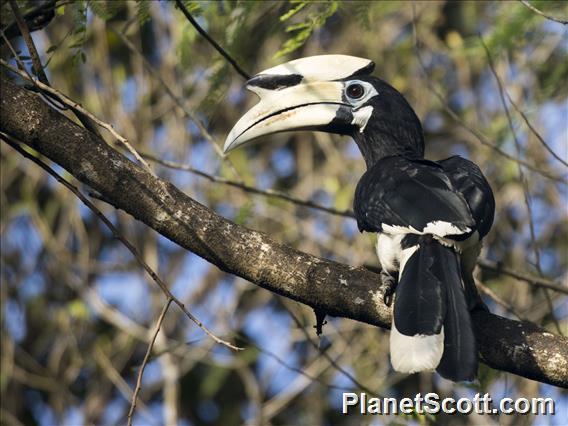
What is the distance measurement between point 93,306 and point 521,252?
109 inches

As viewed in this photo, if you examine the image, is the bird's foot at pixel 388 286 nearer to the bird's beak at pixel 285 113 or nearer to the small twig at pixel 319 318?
the small twig at pixel 319 318

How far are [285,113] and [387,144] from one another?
422 mm

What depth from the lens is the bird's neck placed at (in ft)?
12.8

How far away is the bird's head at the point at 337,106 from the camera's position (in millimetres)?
3803

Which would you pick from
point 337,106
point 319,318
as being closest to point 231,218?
point 337,106

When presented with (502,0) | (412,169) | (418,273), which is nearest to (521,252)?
(502,0)

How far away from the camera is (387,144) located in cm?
391

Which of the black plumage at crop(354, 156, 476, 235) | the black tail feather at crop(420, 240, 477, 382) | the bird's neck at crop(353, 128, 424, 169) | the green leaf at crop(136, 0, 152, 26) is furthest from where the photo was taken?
the bird's neck at crop(353, 128, 424, 169)

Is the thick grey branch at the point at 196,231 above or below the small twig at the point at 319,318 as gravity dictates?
above

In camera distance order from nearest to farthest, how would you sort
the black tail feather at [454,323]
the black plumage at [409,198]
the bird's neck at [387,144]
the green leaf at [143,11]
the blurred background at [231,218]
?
the black tail feather at [454,323]
the black plumage at [409,198]
the green leaf at [143,11]
the bird's neck at [387,144]
the blurred background at [231,218]

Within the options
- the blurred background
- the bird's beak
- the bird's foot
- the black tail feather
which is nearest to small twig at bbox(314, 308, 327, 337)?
the bird's foot

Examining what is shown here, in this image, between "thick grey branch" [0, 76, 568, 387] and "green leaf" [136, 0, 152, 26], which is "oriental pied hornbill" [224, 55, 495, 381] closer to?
"thick grey branch" [0, 76, 568, 387]

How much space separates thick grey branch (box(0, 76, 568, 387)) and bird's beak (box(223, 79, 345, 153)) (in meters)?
0.79

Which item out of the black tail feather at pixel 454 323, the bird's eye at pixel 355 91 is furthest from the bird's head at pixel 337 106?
the black tail feather at pixel 454 323
